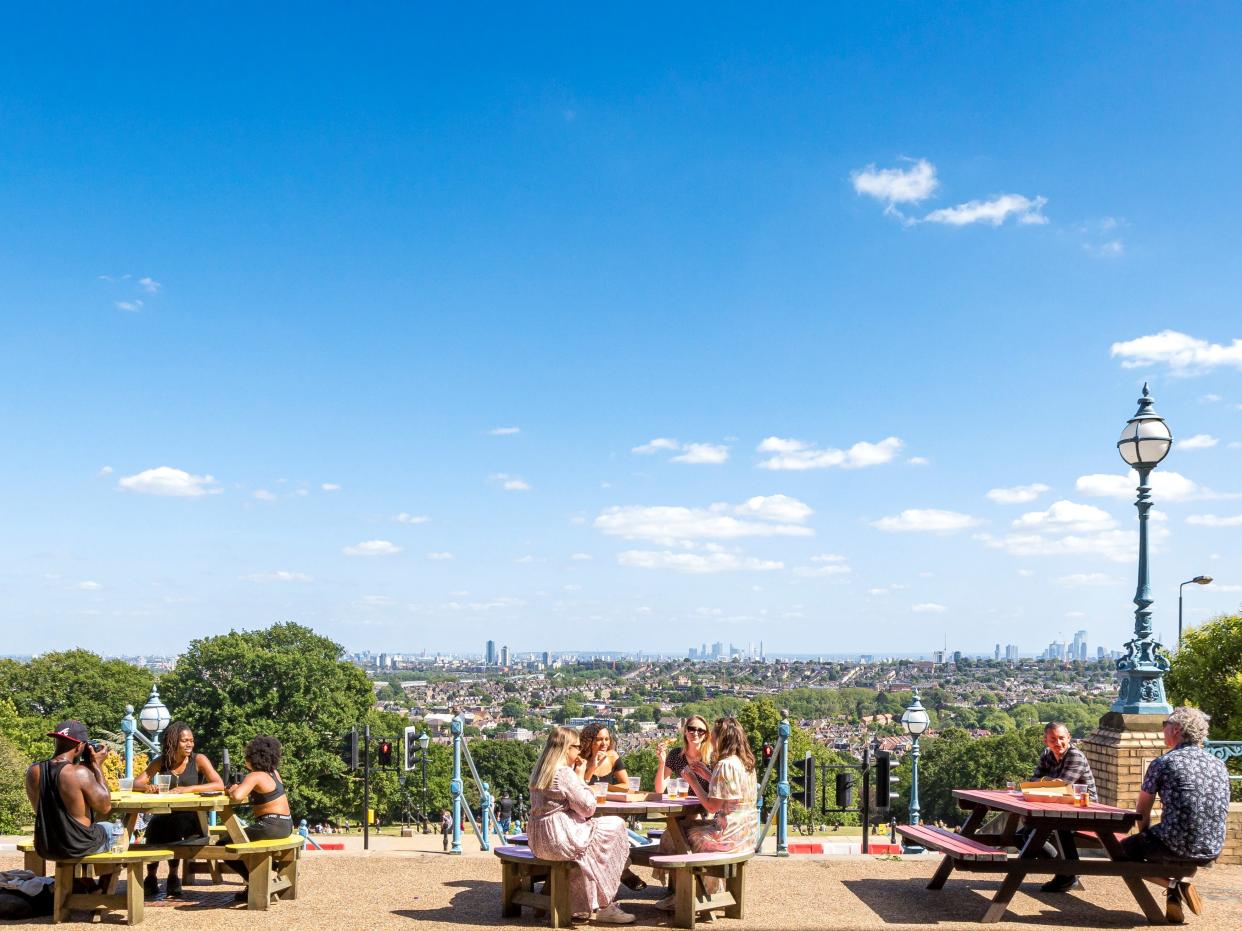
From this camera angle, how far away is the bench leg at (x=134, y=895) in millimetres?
7023

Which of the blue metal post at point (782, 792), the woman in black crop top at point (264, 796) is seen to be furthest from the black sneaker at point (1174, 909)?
the woman in black crop top at point (264, 796)

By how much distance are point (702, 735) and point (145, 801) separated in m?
4.38

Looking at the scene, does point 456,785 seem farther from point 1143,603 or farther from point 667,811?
point 1143,603

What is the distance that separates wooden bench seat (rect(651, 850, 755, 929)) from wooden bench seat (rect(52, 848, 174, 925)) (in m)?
3.59

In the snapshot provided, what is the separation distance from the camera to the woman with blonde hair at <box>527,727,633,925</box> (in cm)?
692

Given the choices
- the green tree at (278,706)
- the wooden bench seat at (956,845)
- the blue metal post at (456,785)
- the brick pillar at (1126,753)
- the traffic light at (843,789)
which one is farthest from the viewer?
the green tree at (278,706)

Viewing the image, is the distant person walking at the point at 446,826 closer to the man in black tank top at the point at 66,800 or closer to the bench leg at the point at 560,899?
the bench leg at the point at 560,899

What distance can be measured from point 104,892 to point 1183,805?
7638 millimetres

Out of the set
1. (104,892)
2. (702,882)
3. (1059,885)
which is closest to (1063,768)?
(1059,885)

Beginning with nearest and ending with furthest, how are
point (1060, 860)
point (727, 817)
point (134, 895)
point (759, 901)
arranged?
1. point (134, 895)
2. point (727, 817)
3. point (1060, 860)
4. point (759, 901)

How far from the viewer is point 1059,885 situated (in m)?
8.55

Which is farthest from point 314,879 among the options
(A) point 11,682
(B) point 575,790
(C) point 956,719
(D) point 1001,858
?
(C) point 956,719

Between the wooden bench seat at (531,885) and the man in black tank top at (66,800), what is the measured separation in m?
2.77

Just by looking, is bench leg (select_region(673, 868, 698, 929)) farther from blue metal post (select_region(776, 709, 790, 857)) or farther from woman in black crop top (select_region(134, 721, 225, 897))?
woman in black crop top (select_region(134, 721, 225, 897))
